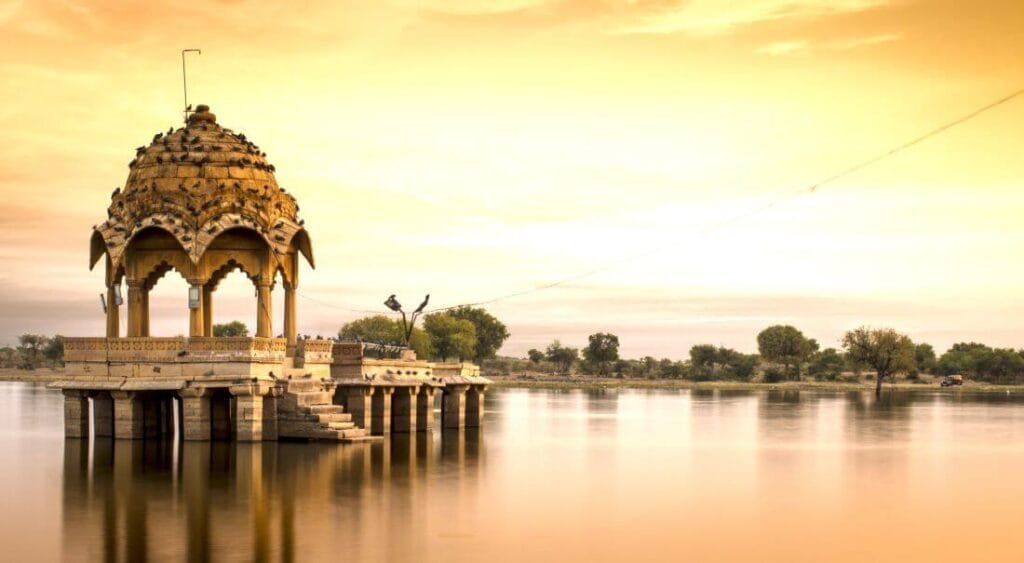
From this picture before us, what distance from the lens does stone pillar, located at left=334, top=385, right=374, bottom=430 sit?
183 ft

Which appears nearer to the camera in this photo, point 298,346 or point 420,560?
point 420,560

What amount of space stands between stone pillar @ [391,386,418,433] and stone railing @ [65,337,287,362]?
10976mm

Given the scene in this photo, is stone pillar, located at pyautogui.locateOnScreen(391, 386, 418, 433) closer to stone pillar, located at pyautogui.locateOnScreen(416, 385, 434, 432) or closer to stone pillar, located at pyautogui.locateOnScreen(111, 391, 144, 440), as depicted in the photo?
stone pillar, located at pyautogui.locateOnScreen(416, 385, 434, 432)

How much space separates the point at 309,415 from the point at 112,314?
9495 millimetres

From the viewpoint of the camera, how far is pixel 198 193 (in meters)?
53.0

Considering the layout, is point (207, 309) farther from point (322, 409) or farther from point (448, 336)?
point (448, 336)

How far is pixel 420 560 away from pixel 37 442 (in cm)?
3348

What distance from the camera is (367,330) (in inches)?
5896

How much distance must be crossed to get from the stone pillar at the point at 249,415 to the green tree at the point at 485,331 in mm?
134089

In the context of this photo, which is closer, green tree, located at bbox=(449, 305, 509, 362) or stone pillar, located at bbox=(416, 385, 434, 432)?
stone pillar, located at bbox=(416, 385, 434, 432)

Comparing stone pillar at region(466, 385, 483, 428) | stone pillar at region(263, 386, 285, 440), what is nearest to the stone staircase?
stone pillar at region(263, 386, 285, 440)

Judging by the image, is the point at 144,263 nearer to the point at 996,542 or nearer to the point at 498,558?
the point at 498,558

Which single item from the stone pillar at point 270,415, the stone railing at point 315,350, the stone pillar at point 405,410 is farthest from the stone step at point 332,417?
the stone pillar at point 405,410

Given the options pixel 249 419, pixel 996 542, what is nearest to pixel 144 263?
pixel 249 419
